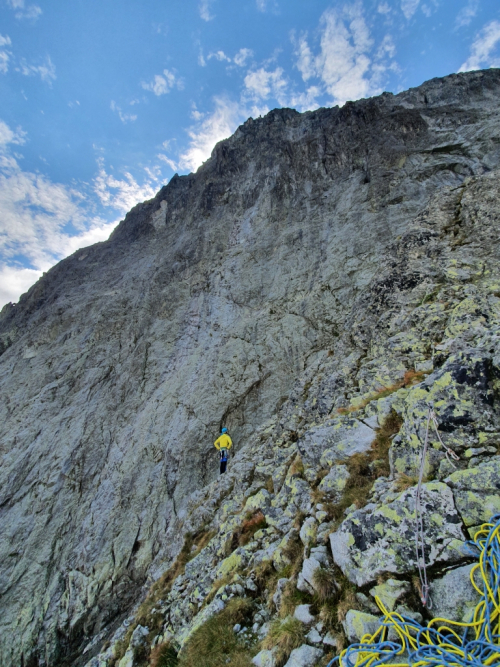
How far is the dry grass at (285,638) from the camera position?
15.0 feet

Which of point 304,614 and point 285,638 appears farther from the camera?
point 304,614

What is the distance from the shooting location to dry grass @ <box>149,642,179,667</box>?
6469 millimetres

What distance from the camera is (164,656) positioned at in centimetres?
678

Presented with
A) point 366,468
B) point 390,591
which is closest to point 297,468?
Result: point 366,468

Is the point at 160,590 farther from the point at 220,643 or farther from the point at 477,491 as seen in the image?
the point at 477,491

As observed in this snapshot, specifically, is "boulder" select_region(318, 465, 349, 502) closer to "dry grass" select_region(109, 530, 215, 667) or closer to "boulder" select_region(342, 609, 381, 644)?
"boulder" select_region(342, 609, 381, 644)

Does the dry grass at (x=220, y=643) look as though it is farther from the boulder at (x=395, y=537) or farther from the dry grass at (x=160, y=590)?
the dry grass at (x=160, y=590)

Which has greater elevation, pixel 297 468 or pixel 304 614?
pixel 304 614

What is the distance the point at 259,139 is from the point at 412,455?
42328 mm

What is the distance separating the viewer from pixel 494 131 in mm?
26781

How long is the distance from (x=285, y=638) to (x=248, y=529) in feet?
13.4

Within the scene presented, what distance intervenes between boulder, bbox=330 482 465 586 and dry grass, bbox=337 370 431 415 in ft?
12.2

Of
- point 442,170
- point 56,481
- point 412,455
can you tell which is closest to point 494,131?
point 442,170

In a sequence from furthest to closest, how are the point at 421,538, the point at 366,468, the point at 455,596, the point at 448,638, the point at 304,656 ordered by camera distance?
the point at 366,468 → the point at 421,538 → the point at 304,656 → the point at 455,596 → the point at 448,638
